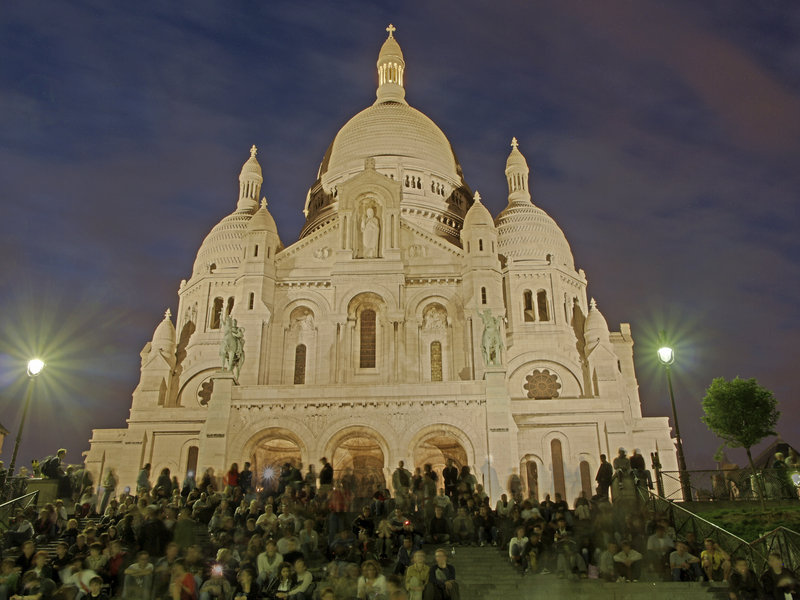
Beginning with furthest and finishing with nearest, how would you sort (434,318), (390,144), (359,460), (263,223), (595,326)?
(390,144) < (595,326) < (263,223) < (434,318) < (359,460)

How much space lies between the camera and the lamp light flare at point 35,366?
75.6 feet

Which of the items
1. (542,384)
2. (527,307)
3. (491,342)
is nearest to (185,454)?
(491,342)

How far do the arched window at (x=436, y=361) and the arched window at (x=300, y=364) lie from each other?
6.47 m

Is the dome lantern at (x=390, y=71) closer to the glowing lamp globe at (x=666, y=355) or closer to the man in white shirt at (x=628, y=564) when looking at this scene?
the glowing lamp globe at (x=666, y=355)

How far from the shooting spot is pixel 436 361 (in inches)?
1539

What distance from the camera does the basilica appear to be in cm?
3266

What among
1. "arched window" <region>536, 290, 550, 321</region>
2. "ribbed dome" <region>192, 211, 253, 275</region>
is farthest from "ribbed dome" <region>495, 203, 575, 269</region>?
"ribbed dome" <region>192, 211, 253, 275</region>

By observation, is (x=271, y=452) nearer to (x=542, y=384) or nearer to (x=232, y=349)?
(x=232, y=349)

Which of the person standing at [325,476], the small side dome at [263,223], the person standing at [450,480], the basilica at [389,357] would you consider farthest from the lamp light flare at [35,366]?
the small side dome at [263,223]

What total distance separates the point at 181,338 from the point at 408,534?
35966 millimetres

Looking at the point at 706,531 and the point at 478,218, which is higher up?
the point at 478,218

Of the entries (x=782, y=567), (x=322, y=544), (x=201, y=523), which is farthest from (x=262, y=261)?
(x=782, y=567)

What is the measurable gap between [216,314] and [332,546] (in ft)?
112

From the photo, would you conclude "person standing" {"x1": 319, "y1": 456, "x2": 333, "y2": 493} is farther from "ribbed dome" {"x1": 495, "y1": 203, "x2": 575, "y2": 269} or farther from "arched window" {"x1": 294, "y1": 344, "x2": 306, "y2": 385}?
"ribbed dome" {"x1": 495, "y1": 203, "x2": 575, "y2": 269}
